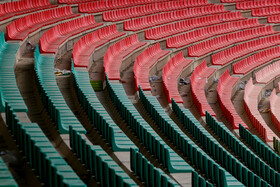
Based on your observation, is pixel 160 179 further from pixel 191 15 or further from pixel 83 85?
pixel 191 15

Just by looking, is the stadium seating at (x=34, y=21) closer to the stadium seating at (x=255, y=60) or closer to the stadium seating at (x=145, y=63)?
the stadium seating at (x=145, y=63)

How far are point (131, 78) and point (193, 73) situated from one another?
202 cm

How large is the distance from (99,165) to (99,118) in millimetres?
1829

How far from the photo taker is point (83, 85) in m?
9.19

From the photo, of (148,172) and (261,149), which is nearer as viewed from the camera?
(148,172)

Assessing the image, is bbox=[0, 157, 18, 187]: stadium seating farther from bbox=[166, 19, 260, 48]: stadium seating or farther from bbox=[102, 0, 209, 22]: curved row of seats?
bbox=[102, 0, 209, 22]: curved row of seats

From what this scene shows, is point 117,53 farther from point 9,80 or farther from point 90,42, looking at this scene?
point 9,80

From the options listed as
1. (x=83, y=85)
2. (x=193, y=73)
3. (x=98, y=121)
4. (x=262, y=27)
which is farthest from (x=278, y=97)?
(x=98, y=121)

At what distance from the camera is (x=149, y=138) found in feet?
23.2

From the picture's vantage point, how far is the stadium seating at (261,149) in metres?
8.57

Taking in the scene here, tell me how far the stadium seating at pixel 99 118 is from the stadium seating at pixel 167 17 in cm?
563

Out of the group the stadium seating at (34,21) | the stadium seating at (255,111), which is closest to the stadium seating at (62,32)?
the stadium seating at (34,21)

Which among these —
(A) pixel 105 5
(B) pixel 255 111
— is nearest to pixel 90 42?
(A) pixel 105 5

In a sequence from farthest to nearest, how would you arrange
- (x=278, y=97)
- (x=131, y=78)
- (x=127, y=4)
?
(x=127, y=4)
(x=278, y=97)
(x=131, y=78)
